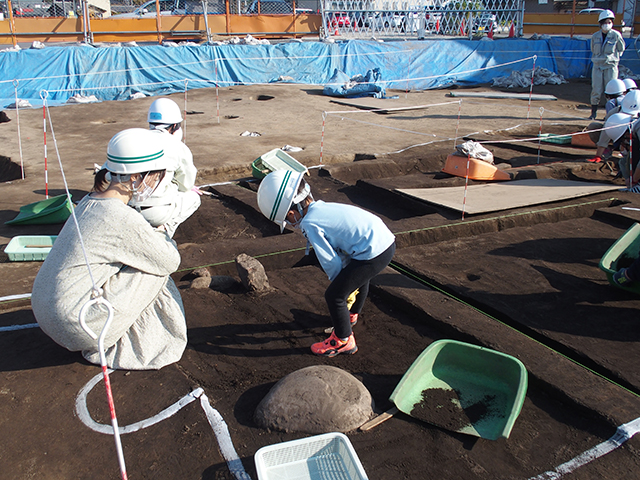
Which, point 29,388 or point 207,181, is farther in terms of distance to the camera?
point 207,181

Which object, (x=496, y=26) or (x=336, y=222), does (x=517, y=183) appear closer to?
(x=336, y=222)

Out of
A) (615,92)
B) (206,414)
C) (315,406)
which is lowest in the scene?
(206,414)

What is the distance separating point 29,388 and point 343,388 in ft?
6.54

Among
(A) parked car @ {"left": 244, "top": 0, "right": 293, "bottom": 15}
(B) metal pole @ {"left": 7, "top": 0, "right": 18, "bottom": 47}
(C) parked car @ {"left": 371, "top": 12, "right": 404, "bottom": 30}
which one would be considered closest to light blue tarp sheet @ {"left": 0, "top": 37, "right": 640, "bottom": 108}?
(C) parked car @ {"left": 371, "top": 12, "right": 404, "bottom": 30}

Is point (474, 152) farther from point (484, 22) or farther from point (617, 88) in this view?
point (484, 22)

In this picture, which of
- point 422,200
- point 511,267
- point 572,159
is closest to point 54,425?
point 511,267

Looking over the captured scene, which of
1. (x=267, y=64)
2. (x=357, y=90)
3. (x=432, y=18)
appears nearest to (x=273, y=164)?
(x=357, y=90)

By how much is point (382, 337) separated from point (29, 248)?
12.6ft

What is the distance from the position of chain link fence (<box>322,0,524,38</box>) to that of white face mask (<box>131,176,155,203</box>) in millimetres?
20694

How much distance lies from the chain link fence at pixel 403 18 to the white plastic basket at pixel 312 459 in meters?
21.8

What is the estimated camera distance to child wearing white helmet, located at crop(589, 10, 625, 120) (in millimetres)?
11969

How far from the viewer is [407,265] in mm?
5113

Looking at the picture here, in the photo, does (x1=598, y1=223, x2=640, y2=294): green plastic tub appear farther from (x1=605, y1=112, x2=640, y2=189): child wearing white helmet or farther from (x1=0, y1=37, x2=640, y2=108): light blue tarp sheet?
(x1=0, y1=37, x2=640, y2=108): light blue tarp sheet

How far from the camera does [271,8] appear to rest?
79.2 feet
